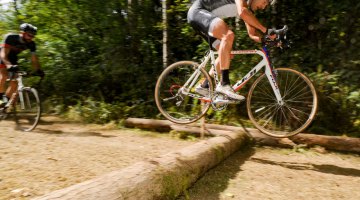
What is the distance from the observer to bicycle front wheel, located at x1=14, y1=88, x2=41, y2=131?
6379mm

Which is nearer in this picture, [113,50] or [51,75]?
[113,50]

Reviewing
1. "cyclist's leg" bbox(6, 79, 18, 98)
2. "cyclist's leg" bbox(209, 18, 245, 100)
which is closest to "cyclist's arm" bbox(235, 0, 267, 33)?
"cyclist's leg" bbox(209, 18, 245, 100)

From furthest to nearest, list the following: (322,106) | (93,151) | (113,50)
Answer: (113,50) → (322,106) → (93,151)

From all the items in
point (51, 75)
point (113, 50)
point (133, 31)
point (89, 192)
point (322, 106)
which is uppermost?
point (133, 31)

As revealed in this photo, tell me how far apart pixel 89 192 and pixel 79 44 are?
7.32 metres

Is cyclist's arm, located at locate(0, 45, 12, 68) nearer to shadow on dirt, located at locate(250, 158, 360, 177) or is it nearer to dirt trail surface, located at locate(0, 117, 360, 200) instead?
dirt trail surface, located at locate(0, 117, 360, 200)

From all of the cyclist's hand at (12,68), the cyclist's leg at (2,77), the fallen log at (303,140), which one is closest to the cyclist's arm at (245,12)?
the fallen log at (303,140)

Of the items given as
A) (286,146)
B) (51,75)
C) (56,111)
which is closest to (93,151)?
(286,146)

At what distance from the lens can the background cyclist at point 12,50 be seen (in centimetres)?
646

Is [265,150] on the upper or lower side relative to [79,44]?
lower

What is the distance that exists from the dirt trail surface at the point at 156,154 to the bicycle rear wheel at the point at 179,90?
506 millimetres

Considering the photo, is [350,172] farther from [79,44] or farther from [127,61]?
[79,44]

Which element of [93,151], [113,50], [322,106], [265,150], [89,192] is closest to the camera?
[89,192]

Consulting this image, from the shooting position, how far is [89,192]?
7.43 feet
